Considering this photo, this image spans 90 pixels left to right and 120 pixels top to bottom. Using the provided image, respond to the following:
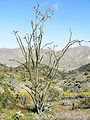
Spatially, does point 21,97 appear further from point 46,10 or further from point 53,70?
point 46,10

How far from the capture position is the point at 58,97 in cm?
3219

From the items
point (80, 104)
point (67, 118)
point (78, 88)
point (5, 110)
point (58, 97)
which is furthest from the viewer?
point (78, 88)

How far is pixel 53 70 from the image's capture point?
72.1ft

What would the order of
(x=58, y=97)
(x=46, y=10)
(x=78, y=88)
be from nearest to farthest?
1. (x=46, y=10)
2. (x=58, y=97)
3. (x=78, y=88)

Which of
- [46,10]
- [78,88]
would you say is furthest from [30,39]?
[78,88]

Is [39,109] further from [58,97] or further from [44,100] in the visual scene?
→ [58,97]

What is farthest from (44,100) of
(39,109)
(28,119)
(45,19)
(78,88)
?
(78,88)

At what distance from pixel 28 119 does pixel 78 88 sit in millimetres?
24938

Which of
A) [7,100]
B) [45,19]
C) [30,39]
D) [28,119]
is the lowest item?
[28,119]

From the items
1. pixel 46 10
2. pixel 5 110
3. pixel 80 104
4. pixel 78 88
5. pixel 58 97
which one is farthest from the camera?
Answer: pixel 78 88

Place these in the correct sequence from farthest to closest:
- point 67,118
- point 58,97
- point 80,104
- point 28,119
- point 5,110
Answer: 1. point 58,97
2. point 80,104
3. point 5,110
4. point 67,118
5. point 28,119

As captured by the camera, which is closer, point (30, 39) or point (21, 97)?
point (30, 39)

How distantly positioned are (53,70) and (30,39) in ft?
10.5

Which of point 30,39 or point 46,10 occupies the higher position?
point 46,10
